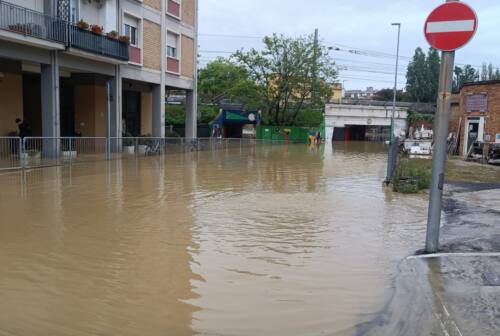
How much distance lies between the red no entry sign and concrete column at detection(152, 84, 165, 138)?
24.7 metres

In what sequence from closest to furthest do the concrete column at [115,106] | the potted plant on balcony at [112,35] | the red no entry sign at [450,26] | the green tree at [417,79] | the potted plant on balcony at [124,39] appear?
the red no entry sign at [450,26] → the potted plant on balcony at [112,35] → the potted plant on balcony at [124,39] → the concrete column at [115,106] → the green tree at [417,79]

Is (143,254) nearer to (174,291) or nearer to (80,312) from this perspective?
(174,291)

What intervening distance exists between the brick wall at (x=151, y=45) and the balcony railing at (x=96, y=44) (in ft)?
10.0

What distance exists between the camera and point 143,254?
6270 millimetres

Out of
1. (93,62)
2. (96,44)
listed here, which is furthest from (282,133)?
(96,44)

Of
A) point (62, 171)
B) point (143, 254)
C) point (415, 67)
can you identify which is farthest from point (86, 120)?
point (415, 67)

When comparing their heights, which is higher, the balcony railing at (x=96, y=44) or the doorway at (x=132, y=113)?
the balcony railing at (x=96, y=44)

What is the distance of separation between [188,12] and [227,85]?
23.9 metres

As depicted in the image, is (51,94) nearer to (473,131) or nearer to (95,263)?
(95,263)

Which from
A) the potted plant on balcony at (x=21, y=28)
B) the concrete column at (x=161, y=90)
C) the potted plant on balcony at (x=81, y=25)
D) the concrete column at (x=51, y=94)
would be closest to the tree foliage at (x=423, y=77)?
the concrete column at (x=161, y=90)

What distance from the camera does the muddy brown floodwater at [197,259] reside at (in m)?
4.32

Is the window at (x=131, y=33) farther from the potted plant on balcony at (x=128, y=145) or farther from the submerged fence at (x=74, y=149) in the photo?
the potted plant on balcony at (x=128, y=145)

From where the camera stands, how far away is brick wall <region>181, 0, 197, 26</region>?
31.7m

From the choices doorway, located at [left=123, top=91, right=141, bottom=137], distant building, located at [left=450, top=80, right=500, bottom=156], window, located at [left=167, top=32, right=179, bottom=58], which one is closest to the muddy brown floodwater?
window, located at [left=167, top=32, right=179, bottom=58]
